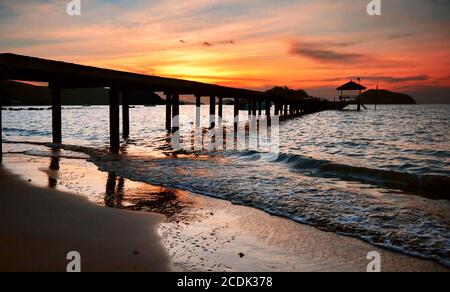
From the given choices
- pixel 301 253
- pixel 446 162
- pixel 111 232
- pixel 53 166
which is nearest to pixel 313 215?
pixel 301 253

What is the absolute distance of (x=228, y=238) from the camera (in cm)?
443

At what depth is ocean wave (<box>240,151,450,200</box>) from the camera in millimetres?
8438

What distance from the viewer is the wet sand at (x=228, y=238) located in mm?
3725

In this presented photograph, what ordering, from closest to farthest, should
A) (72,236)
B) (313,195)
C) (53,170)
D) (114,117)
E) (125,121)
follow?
(72,236) → (313,195) → (53,170) → (114,117) → (125,121)

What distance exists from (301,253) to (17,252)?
118 inches

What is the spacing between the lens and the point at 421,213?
241 inches

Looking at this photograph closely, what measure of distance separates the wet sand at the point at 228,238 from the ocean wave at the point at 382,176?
437 centimetres

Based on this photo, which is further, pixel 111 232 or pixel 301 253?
pixel 111 232

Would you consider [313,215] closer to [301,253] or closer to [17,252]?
[301,253]

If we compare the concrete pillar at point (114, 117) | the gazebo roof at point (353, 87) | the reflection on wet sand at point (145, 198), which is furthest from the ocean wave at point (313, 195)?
the gazebo roof at point (353, 87)

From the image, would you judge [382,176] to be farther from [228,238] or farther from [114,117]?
[114,117]

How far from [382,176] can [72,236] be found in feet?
27.2

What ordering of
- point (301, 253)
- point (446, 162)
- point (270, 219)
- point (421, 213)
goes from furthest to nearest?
1. point (446, 162)
2. point (421, 213)
3. point (270, 219)
4. point (301, 253)

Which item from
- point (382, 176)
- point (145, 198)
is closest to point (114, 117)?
point (145, 198)
